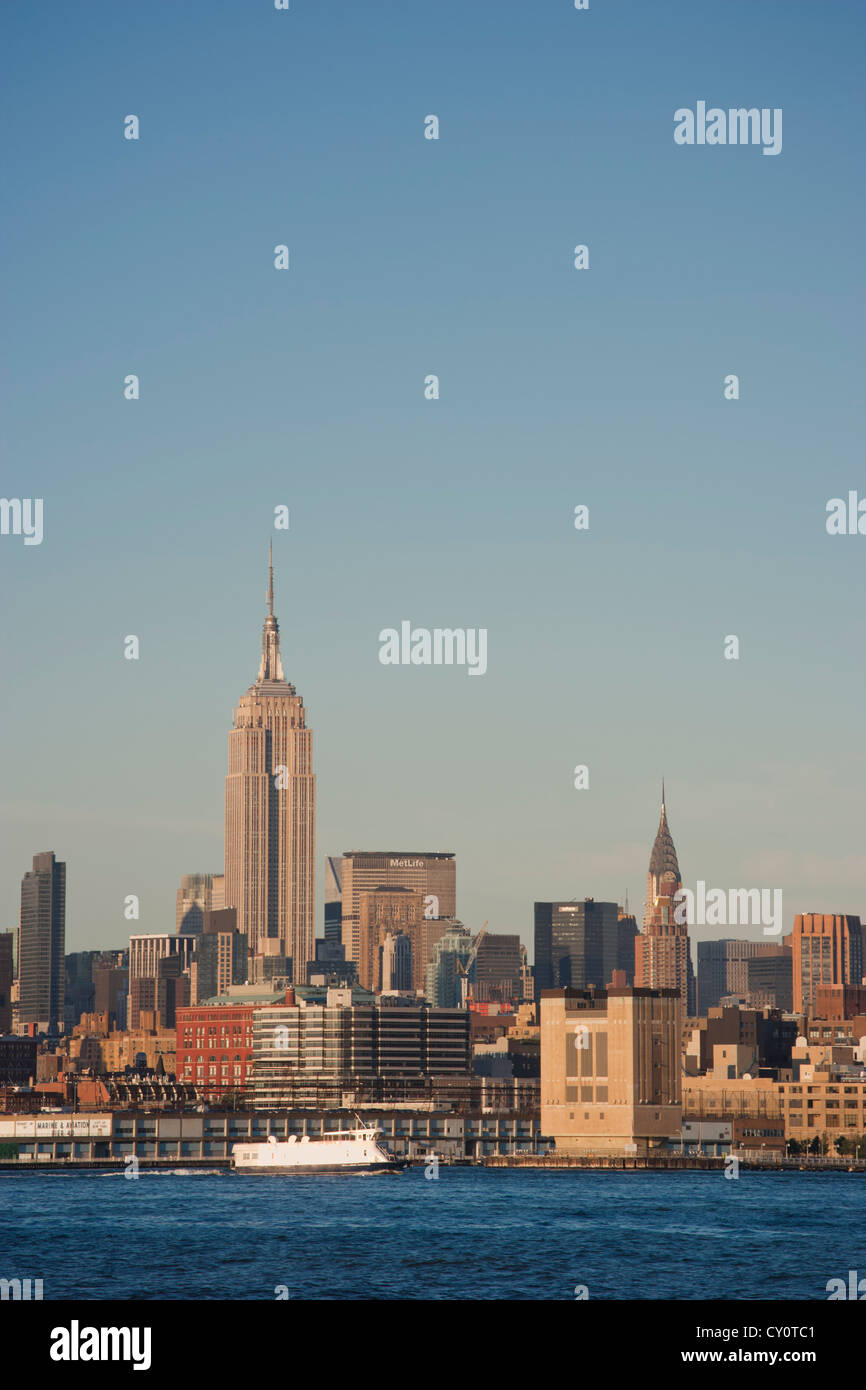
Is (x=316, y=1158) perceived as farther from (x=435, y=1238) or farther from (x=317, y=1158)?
(x=435, y=1238)

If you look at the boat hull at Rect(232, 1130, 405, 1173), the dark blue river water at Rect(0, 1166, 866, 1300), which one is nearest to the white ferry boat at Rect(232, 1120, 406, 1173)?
the boat hull at Rect(232, 1130, 405, 1173)

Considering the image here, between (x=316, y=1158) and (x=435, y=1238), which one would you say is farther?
(x=316, y=1158)

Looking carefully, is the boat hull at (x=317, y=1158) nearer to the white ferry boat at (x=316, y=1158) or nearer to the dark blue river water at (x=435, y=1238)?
the white ferry boat at (x=316, y=1158)

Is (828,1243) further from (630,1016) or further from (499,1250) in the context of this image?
(630,1016)

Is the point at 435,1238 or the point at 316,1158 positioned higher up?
the point at 435,1238

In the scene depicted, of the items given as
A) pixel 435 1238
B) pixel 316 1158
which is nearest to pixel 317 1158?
pixel 316 1158
